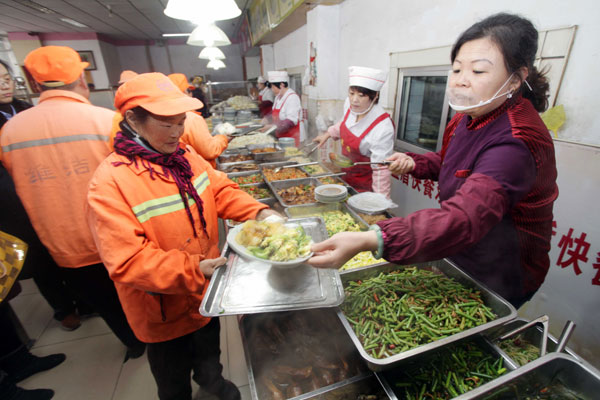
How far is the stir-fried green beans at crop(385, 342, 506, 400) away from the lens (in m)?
1.36

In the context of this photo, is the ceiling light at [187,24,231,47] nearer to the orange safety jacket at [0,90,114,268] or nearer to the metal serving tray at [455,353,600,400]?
the orange safety jacket at [0,90,114,268]

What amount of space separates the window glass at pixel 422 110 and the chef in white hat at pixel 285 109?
111 inches

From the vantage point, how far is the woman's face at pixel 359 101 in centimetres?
338

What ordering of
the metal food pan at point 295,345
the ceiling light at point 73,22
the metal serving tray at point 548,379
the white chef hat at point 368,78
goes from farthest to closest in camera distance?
the ceiling light at point 73,22 → the white chef hat at point 368,78 → the metal food pan at point 295,345 → the metal serving tray at point 548,379

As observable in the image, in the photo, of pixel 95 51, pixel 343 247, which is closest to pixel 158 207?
pixel 343 247

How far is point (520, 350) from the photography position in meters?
1.45

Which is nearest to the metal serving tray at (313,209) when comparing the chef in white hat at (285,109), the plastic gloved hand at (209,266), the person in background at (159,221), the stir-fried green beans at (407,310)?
the person in background at (159,221)

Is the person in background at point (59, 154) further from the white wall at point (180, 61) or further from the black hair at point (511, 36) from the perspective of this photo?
the white wall at point (180, 61)

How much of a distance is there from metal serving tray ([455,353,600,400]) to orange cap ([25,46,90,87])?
3565 mm

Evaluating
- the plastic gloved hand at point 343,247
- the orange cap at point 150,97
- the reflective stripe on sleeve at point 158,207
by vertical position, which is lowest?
the plastic gloved hand at point 343,247

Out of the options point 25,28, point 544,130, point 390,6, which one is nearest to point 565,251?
point 544,130

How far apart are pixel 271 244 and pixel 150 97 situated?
979 millimetres

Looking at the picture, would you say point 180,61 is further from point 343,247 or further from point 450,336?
point 450,336

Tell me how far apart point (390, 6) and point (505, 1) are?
5.98ft
